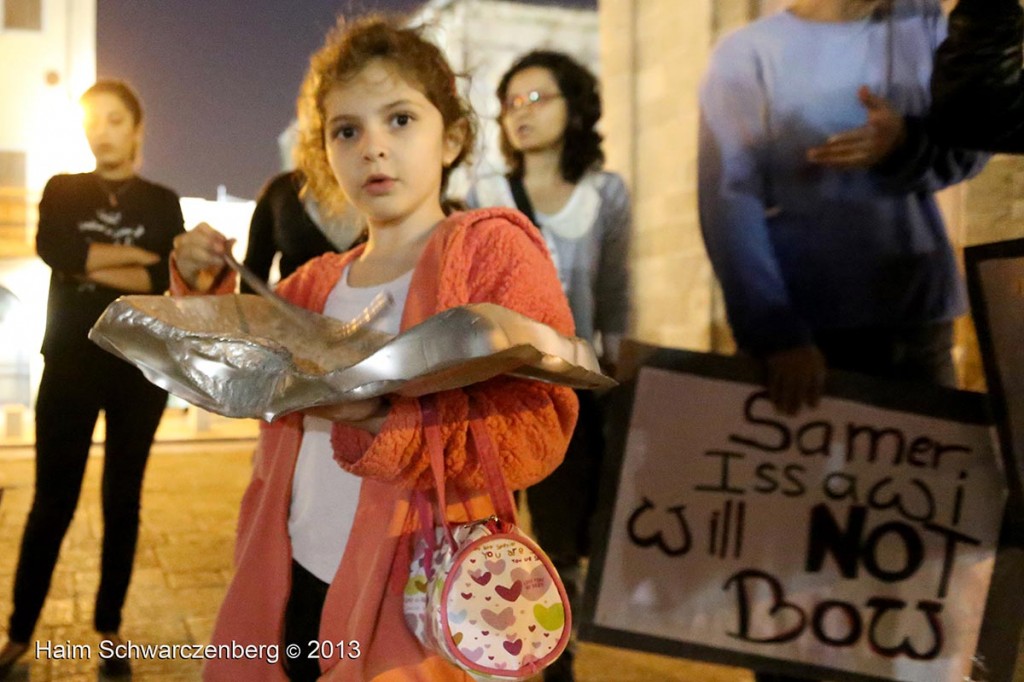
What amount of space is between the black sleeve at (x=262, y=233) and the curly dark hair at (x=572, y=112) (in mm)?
609

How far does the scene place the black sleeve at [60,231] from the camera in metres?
2.15

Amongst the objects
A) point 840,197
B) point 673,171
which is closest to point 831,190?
point 840,197

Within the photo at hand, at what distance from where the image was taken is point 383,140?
3.82 feet

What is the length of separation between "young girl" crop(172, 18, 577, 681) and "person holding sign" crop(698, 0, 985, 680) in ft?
2.68

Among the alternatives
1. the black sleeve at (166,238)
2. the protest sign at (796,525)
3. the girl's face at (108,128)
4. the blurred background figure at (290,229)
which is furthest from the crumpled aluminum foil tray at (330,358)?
the girl's face at (108,128)

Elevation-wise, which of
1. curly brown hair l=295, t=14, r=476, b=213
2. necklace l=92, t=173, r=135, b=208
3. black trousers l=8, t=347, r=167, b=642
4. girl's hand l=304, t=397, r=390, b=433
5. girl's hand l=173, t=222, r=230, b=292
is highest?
curly brown hair l=295, t=14, r=476, b=213

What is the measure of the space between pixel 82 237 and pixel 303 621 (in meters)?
1.40

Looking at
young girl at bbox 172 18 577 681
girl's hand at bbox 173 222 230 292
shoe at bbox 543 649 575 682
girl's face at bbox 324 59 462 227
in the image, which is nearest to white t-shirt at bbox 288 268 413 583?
young girl at bbox 172 18 577 681

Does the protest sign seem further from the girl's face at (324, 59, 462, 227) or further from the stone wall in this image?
the girl's face at (324, 59, 462, 227)

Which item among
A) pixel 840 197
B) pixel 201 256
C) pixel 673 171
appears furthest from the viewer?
pixel 673 171

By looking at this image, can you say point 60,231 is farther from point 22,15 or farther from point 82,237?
point 22,15

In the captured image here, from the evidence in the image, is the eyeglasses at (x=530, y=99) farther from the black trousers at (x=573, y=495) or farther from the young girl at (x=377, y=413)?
the young girl at (x=377, y=413)

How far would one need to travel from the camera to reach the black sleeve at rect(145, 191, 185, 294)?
2.19 m

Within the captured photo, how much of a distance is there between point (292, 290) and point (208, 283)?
Answer: 125 millimetres
